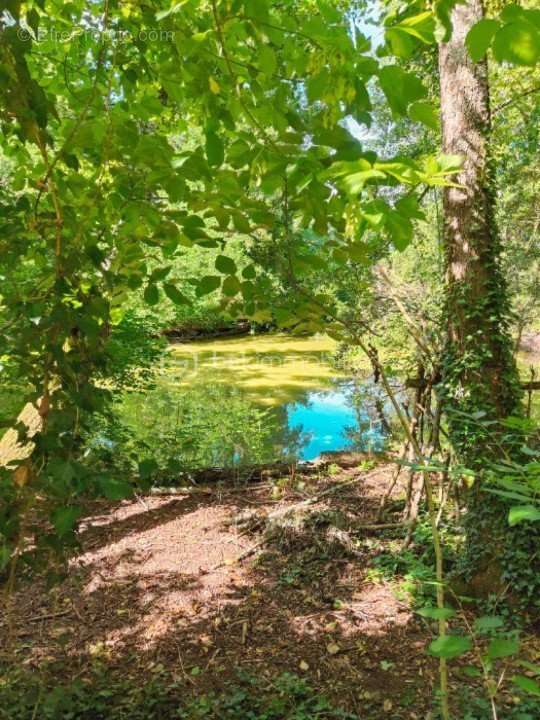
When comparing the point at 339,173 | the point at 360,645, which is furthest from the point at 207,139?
the point at 360,645

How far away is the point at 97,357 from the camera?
1.25 metres

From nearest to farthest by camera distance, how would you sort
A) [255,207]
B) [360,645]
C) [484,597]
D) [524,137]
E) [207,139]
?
[207,139] → [255,207] → [360,645] → [484,597] → [524,137]

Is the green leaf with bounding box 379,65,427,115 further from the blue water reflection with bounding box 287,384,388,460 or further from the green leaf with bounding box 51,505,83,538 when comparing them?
the blue water reflection with bounding box 287,384,388,460

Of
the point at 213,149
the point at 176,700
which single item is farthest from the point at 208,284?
the point at 176,700

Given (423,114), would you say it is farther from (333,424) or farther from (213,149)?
(333,424)

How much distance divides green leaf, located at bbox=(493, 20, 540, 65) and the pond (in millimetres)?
4254

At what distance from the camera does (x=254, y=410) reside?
10227 millimetres

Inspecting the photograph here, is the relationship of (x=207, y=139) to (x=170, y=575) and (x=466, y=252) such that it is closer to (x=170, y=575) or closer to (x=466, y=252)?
(x=466, y=252)

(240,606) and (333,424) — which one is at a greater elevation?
(240,606)

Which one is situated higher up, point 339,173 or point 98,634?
point 339,173

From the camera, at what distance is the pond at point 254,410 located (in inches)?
283

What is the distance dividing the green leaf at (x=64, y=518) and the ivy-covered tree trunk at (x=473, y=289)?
2.81 metres

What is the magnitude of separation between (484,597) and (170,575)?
205cm

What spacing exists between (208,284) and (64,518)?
0.58 m
